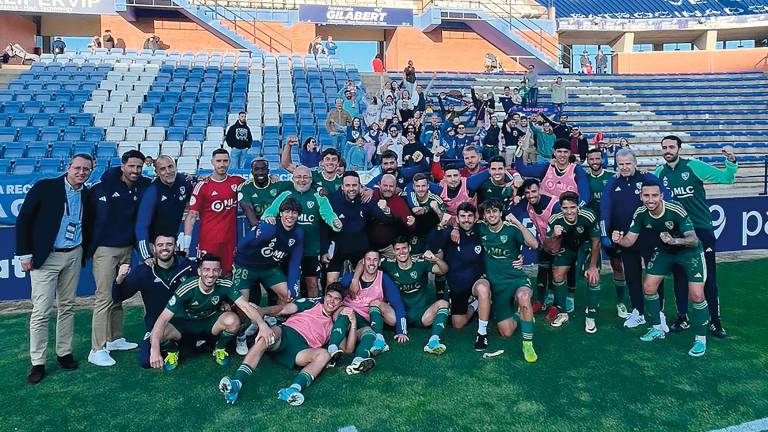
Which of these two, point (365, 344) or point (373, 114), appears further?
point (373, 114)

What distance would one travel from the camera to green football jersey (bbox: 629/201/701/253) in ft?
16.8

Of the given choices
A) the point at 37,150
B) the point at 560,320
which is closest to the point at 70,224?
the point at 560,320

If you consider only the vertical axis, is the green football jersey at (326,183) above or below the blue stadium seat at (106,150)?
below

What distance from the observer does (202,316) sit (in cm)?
508

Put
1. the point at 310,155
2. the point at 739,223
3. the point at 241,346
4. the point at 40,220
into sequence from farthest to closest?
the point at 310,155 → the point at 739,223 → the point at 241,346 → the point at 40,220

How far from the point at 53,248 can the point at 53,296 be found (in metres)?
0.44

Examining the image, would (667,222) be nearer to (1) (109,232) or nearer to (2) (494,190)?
(2) (494,190)

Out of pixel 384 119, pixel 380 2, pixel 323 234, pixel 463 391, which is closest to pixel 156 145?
pixel 384 119

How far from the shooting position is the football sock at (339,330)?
4.91 metres

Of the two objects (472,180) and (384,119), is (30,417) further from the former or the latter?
(384,119)

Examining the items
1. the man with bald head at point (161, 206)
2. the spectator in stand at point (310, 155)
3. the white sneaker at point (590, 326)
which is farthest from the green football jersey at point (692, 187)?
the spectator in stand at point (310, 155)

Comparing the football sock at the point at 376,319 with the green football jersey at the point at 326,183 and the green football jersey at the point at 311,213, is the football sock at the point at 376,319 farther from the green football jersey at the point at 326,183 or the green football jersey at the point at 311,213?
the green football jersey at the point at 326,183

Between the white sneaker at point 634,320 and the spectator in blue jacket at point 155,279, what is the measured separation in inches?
183

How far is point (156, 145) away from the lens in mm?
14602
